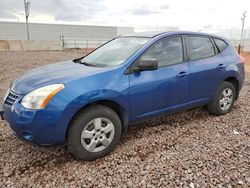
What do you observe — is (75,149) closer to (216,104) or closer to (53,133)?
(53,133)

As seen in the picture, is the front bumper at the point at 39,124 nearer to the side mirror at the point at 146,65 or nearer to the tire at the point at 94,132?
the tire at the point at 94,132

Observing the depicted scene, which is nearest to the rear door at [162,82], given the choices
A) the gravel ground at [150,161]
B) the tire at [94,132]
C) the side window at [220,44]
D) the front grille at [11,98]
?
the tire at [94,132]

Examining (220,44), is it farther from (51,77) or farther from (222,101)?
(51,77)

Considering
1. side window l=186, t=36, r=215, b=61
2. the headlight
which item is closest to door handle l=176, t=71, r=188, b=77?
side window l=186, t=36, r=215, b=61

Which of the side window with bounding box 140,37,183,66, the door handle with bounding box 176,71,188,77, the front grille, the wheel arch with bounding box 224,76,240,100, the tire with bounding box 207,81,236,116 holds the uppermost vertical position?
the side window with bounding box 140,37,183,66

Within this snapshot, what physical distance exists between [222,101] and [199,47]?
1.16 m

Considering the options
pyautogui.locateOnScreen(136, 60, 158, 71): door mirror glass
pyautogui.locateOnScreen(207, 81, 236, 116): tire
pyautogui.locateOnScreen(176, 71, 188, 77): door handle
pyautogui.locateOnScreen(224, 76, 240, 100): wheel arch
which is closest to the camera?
pyautogui.locateOnScreen(136, 60, 158, 71): door mirror glass

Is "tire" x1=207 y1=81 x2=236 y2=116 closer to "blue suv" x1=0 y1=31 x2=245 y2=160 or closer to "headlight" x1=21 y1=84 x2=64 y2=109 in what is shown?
"blue suv" x1=0 y1=31 x2=245 y2=160

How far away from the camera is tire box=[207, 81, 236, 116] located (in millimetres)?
4410

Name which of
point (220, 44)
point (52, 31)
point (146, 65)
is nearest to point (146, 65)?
point (146, 65)

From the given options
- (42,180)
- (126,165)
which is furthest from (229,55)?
(42,180)

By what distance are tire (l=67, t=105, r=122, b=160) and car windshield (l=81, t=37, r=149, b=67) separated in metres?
0.76

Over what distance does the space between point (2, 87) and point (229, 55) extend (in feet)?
20.0

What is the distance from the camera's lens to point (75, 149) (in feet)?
9.55
